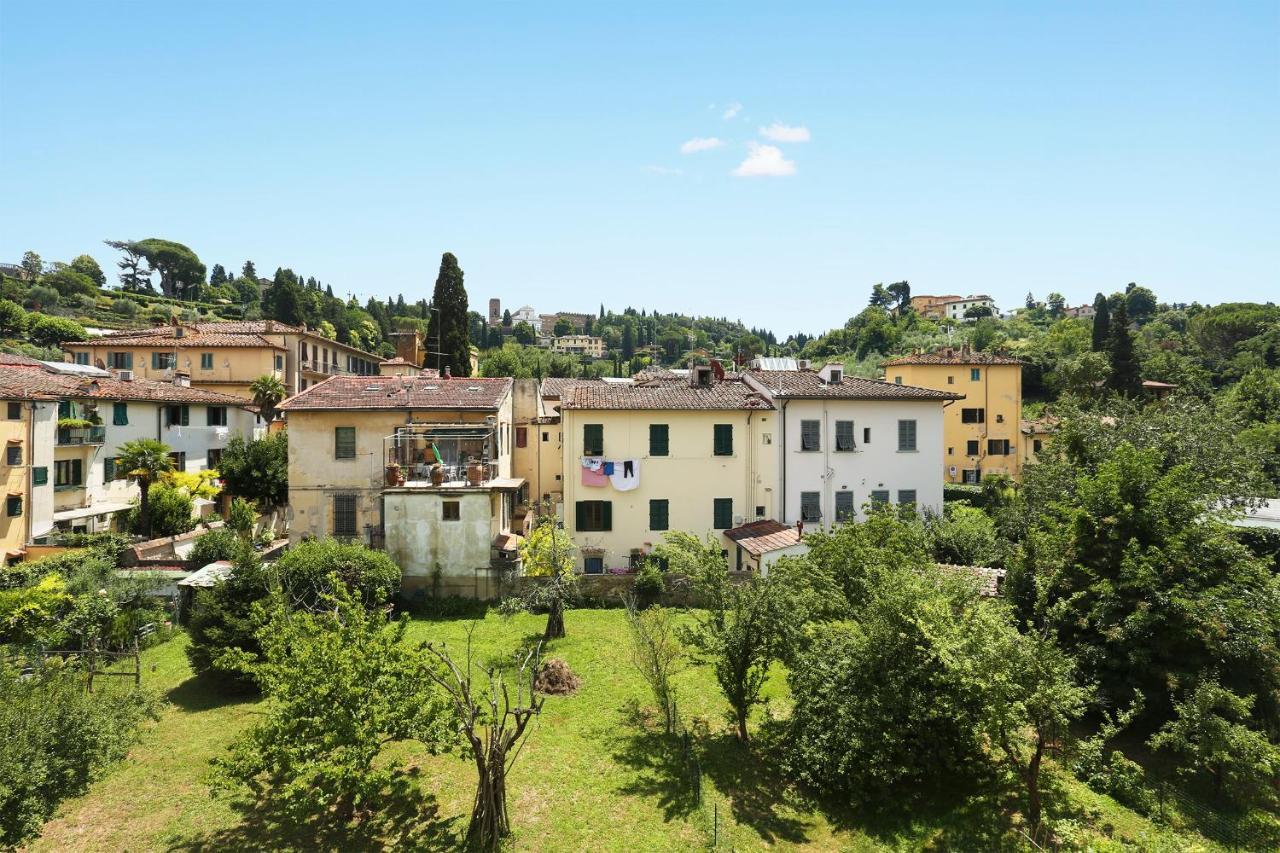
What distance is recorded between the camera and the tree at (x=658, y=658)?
1734cm

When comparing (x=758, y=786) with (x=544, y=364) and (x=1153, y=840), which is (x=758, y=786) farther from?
(x=544, y=364)

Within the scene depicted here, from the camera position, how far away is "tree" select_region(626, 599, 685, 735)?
1734cm

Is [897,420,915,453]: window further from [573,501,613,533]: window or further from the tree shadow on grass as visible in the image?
the tree shadow on grass

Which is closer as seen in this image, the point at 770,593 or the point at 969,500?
the point at 770,593

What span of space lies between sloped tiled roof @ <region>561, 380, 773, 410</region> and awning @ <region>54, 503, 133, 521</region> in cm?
2347

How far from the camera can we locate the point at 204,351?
49.1 m

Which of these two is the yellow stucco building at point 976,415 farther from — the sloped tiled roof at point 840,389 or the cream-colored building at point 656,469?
the cream-colored building at point 656,469

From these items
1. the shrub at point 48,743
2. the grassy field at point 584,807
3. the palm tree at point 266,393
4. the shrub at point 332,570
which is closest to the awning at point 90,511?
the palm tree at point 266,393

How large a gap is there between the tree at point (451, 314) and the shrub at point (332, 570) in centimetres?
3376

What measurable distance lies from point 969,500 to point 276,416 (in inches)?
1940

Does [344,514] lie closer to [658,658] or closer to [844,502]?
[658,658]

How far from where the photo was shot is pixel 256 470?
35.1m

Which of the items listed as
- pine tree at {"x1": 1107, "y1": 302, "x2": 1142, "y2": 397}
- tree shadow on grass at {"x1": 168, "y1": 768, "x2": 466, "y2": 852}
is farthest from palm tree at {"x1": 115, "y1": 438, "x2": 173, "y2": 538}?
pine tree at {"x1": 1107, "y1": 302, "x2": 1142, "y2": 397}

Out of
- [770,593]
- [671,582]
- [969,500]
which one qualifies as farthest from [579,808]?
[969,500]
